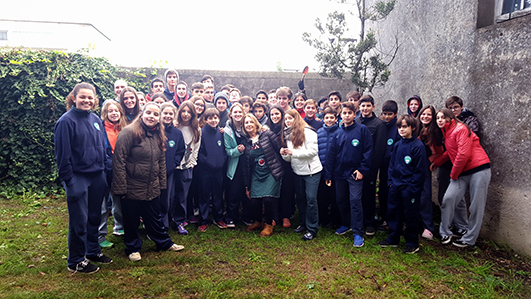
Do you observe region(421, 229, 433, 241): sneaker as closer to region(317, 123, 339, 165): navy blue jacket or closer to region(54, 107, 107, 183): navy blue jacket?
region(317, 123, 339, 165): navy blue jacket

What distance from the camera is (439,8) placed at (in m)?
5.81

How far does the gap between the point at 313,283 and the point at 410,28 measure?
19.8 ft

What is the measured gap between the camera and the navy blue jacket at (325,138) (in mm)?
4973

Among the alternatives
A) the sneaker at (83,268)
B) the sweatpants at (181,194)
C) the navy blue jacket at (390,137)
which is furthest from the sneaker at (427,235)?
the sneaker at (83,268)

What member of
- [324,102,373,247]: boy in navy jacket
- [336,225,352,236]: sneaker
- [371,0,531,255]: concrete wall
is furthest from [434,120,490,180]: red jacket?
[336,225,352,236]: sneaker

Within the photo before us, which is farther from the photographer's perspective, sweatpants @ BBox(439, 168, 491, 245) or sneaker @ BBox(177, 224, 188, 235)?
sneaker @ BBox(177, 224, 188, 235)

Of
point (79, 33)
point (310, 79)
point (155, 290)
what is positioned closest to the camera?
point (155, 290)

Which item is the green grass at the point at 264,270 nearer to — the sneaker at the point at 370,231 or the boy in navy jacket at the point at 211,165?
the sneaker at the point at 370,231

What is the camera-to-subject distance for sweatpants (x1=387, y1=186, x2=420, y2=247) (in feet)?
13.8

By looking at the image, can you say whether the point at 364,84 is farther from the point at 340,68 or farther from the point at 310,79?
the point at 310,79

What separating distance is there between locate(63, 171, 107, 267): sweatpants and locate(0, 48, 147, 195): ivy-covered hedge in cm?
409

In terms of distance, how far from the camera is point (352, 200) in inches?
185

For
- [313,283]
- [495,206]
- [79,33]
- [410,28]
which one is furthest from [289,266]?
[79,33]

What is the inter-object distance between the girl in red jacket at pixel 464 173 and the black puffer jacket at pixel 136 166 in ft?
13.4
